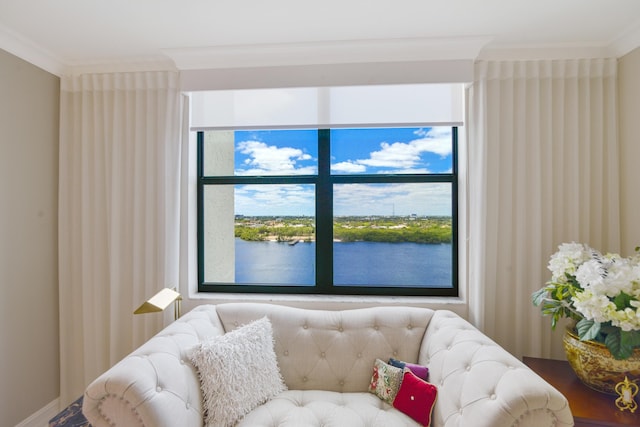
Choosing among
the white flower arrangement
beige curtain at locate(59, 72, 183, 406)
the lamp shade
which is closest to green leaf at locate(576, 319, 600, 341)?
the white flower arrangement

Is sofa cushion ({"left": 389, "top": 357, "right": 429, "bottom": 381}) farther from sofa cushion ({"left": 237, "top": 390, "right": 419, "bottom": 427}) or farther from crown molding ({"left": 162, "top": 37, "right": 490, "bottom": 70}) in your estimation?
crown molding ({"left": 162, "top": 37, "right": 490, "bottom": 70})

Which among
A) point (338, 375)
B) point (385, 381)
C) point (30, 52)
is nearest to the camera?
point (385, 381)

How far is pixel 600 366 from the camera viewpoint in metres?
1.47

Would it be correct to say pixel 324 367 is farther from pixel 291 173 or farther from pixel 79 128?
pixel 79 128

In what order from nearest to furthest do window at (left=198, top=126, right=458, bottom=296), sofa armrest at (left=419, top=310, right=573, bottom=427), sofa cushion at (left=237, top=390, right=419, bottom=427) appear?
sofa armrest at (left=419, top=310, right=573, bottom=427) → sofa cushion at (left=237, top=390, right=419, bottom=427) → window at (left=198, top=126, right=458, bottom=296)

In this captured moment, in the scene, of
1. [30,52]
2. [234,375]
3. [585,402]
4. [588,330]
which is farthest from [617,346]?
[30,52]

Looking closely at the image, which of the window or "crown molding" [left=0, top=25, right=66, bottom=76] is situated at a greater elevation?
"crown molding" [left=0, top=25, right=66, bottom=76]

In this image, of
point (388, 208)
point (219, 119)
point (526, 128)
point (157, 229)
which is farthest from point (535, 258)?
point (157, 229)

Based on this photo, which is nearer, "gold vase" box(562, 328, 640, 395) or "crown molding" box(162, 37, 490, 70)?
"gold vase" box(562, 328, 640, 395)

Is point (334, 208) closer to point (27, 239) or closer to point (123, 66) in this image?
point (123, 66)

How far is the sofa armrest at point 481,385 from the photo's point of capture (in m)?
1.19

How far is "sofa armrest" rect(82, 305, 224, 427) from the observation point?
1256mm

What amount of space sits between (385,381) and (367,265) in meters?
0.92

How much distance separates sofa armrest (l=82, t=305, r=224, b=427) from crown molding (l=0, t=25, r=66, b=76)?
198cm
